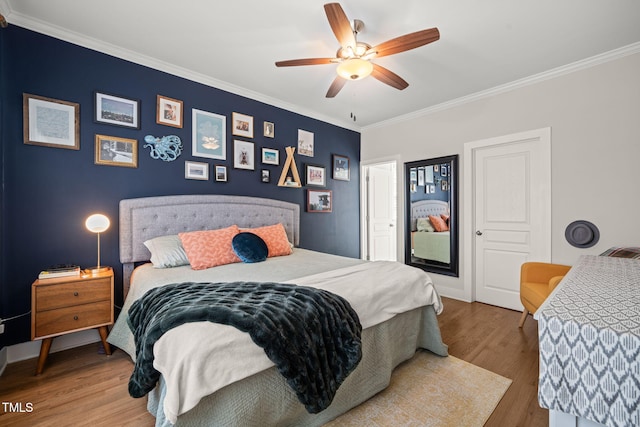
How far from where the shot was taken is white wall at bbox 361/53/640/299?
8.59ft

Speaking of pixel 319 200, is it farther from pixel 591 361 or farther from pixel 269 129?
pixel 591 361

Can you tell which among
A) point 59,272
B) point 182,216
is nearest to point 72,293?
point 59,272

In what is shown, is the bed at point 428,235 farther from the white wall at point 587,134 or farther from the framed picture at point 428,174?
the white wall at point 587,134

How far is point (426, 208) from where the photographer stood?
4180 mm

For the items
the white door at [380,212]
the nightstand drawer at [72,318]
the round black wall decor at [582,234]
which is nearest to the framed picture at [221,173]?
the nightstand drawer at [72,318]

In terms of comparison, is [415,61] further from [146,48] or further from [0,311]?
[0,311]

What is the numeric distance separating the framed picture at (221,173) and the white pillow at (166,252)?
0.94 m

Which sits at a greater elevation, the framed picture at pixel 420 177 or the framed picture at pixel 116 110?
the framed picture at pixel 116 110

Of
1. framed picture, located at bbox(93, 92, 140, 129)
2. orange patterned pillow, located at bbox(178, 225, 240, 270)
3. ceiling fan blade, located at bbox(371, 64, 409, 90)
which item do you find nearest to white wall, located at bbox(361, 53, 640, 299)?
ceiling fan blade, located at bbox(371, 64, 409, 90)

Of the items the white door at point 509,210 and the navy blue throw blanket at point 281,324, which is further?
the white door at point 509,210

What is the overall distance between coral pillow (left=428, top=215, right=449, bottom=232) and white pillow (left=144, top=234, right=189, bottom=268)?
10.6ft

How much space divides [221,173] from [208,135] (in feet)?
1.46

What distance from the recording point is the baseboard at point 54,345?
2.21 m

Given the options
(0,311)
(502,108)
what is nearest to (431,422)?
(0,311)
